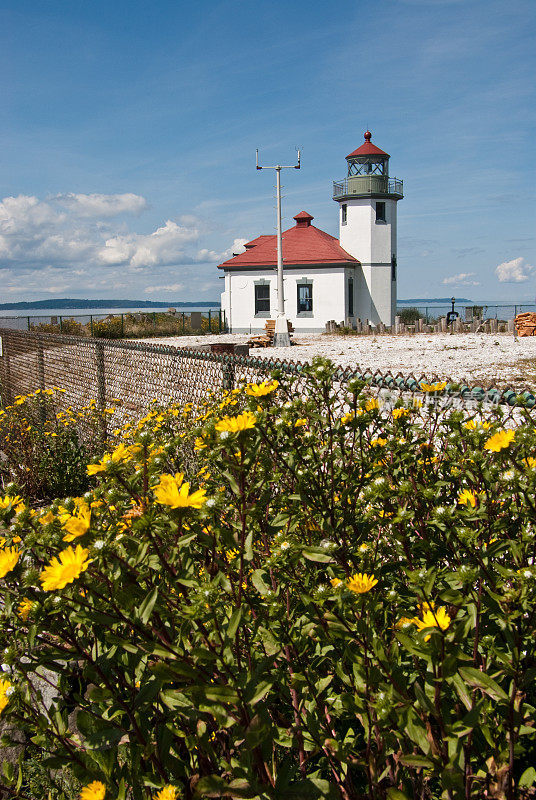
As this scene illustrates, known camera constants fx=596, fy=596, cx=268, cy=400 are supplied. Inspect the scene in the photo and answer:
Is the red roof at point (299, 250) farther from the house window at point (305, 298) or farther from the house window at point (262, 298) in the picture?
the house window at point (305, 298)

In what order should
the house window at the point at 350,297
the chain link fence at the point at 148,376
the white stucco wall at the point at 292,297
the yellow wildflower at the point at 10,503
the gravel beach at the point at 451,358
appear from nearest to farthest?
1. the yellow wildflower at the point at 10,503
2. the chain link fence at the point at 148,376
3. the gravel beach at the point at 451,358
4. the white stucco wall at the point at 292,297
5. the house window at the point at 350,297

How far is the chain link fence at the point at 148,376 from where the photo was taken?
275 centimetres

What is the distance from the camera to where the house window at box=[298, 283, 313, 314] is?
31.7m

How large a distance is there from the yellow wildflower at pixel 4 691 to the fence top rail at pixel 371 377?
1303mm

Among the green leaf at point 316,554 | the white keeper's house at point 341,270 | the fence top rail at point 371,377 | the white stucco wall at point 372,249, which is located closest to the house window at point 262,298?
the white keeper's house at point 341,270

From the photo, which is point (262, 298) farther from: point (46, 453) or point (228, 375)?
point (228, 375)

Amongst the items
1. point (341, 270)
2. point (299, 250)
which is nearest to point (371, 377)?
point (341, 270)

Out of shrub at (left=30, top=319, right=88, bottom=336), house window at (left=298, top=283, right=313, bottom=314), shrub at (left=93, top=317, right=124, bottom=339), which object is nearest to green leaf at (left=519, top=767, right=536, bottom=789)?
shrub at (left=93, top=317, right=124, bottom=339)

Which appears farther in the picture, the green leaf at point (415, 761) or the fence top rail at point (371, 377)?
the fence top rail at point (371, 377)

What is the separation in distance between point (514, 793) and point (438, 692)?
44 cm

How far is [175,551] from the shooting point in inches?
60.0

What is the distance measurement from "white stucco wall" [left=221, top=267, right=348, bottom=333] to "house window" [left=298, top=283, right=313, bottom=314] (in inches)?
9.3

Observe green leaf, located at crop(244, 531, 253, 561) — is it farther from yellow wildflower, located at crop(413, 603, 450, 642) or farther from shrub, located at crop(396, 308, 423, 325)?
shrub, located at crop(396, 308, 423, 325)

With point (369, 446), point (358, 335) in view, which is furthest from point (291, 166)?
point (369, 446)
